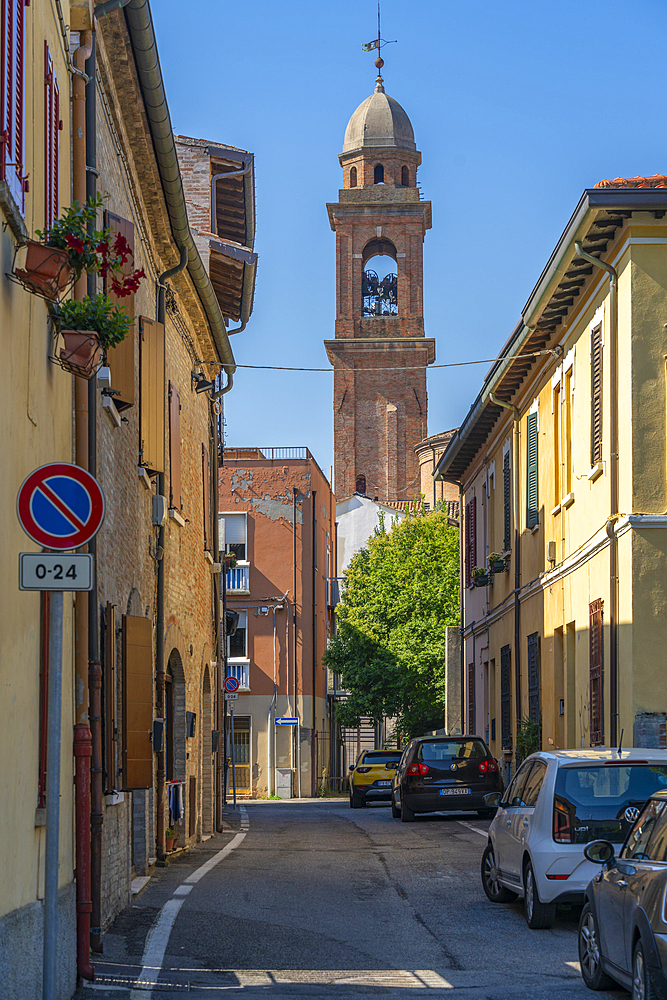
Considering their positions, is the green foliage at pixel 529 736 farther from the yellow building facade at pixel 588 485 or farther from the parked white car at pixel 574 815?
the parked white car at pixel 574 815

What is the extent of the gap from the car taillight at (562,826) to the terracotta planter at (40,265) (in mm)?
5617

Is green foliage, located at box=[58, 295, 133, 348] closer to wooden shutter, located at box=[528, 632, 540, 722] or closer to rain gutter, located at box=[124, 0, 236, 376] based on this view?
rain gutter, located at box=[124, 0, 236, 376]

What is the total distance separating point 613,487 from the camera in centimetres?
1600

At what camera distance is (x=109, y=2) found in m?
11.5

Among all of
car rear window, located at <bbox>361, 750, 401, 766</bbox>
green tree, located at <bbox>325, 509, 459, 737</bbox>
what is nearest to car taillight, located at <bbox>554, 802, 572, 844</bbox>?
car rear window, located at <bbox>361, 750, 401, 766</bbox>

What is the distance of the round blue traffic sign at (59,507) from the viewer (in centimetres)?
666

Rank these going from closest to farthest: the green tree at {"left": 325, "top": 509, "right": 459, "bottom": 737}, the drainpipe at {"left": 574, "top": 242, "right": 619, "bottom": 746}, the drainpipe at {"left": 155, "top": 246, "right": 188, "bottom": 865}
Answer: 1. the drainpipe at {"left": 574, "top": 242, "right": 619, "bottom": 746}
2. the drainpipe at {"left": 155, "top": 246, "right": 188, "bottom": 865}
3. the green tree at {"left": 325, "top": 509, "right": 459, "bottom": 737}

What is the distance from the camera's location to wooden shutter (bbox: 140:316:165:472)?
15.2 m

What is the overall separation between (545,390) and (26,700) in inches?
594

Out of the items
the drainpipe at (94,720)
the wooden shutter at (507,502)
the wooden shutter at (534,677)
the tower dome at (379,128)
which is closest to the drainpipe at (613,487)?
the wooden shutter at (534,677)

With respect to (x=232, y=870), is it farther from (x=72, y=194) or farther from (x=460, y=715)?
(x=460, y=715)

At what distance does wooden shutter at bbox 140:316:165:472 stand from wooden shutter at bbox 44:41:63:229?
5676 mm

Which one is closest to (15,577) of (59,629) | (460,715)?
(59,629)

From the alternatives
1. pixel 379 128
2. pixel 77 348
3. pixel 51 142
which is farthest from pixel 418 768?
pixel 379 128
